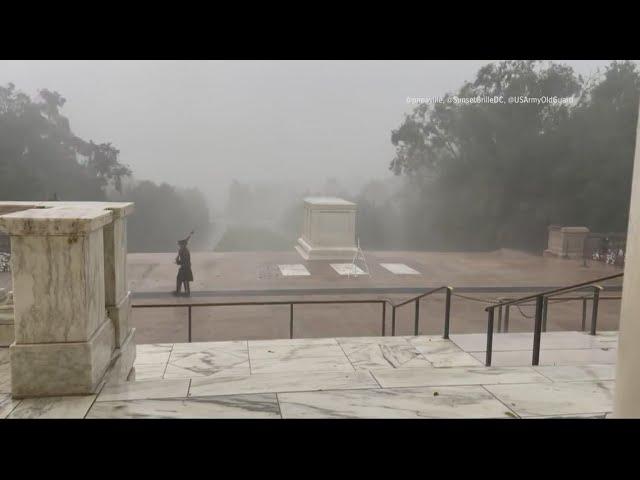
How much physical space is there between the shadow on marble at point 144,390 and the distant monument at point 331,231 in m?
13.4

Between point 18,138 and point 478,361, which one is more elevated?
point 18,138

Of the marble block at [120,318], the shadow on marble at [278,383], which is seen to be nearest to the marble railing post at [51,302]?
the shadow on marble at [278,383]

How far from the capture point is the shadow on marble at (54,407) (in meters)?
3.07

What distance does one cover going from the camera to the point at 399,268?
1603cm

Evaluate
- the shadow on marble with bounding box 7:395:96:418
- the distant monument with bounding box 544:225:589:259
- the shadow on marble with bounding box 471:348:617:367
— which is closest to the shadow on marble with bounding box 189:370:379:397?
the shadow on marble with bounding box 7:395:96:418

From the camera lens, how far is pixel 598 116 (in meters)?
28.0

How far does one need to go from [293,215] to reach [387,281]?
31.8 metres

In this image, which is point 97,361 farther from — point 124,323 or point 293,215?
point 293,215

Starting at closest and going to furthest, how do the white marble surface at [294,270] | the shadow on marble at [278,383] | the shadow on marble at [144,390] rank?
the shadow on marble at [144,390] < the shadow on marble at [278,383] < the white marble surface at [294,270]

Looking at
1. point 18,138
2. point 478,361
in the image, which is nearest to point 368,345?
point 478,361

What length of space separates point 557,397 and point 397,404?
40.2 inches

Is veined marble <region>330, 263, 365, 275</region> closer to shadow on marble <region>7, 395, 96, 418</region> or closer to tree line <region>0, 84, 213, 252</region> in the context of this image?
shadow on marble <region>7, 395, 96, 418</region>

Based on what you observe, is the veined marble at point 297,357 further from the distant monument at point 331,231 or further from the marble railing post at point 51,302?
the distant monument at point 331,231

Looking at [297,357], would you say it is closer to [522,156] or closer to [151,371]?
[151,371]
